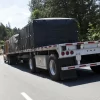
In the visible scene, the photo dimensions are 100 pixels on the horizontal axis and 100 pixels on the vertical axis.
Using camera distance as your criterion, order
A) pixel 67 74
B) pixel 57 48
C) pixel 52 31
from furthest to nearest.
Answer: pixel 52 31, pixel 67 74, pixel 57 48

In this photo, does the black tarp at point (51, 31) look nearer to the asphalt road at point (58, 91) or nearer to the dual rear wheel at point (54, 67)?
the dual rear wheel at point (54, 67)

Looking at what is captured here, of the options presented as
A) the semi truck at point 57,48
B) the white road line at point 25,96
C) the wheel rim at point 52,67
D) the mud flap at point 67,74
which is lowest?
the white road line at point 25,96

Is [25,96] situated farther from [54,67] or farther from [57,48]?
[54,67]

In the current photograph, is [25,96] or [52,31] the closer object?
[25,96]

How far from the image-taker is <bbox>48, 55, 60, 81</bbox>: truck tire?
472 inches

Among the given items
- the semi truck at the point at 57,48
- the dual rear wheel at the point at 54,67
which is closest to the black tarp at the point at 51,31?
the semi truck at the point at 57,48

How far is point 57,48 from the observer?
38.5 feet

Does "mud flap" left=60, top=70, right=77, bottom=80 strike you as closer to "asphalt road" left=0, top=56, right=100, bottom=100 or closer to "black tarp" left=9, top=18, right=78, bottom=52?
"asphalt road" left=0, top=56, right=100, bottom=100

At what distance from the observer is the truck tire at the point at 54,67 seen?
1200cm

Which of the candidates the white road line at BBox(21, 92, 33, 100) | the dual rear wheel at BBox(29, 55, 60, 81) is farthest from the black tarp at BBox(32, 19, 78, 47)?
the white road line at BBox(21, 92, 33, 100)

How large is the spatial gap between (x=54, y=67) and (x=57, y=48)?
1034 mm

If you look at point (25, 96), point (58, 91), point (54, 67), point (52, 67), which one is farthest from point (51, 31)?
point (25, 96)

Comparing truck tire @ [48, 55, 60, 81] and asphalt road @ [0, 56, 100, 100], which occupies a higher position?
truck tire @ [48, 55, 60, 81]

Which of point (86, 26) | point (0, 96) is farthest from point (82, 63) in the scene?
point (86, 26)
